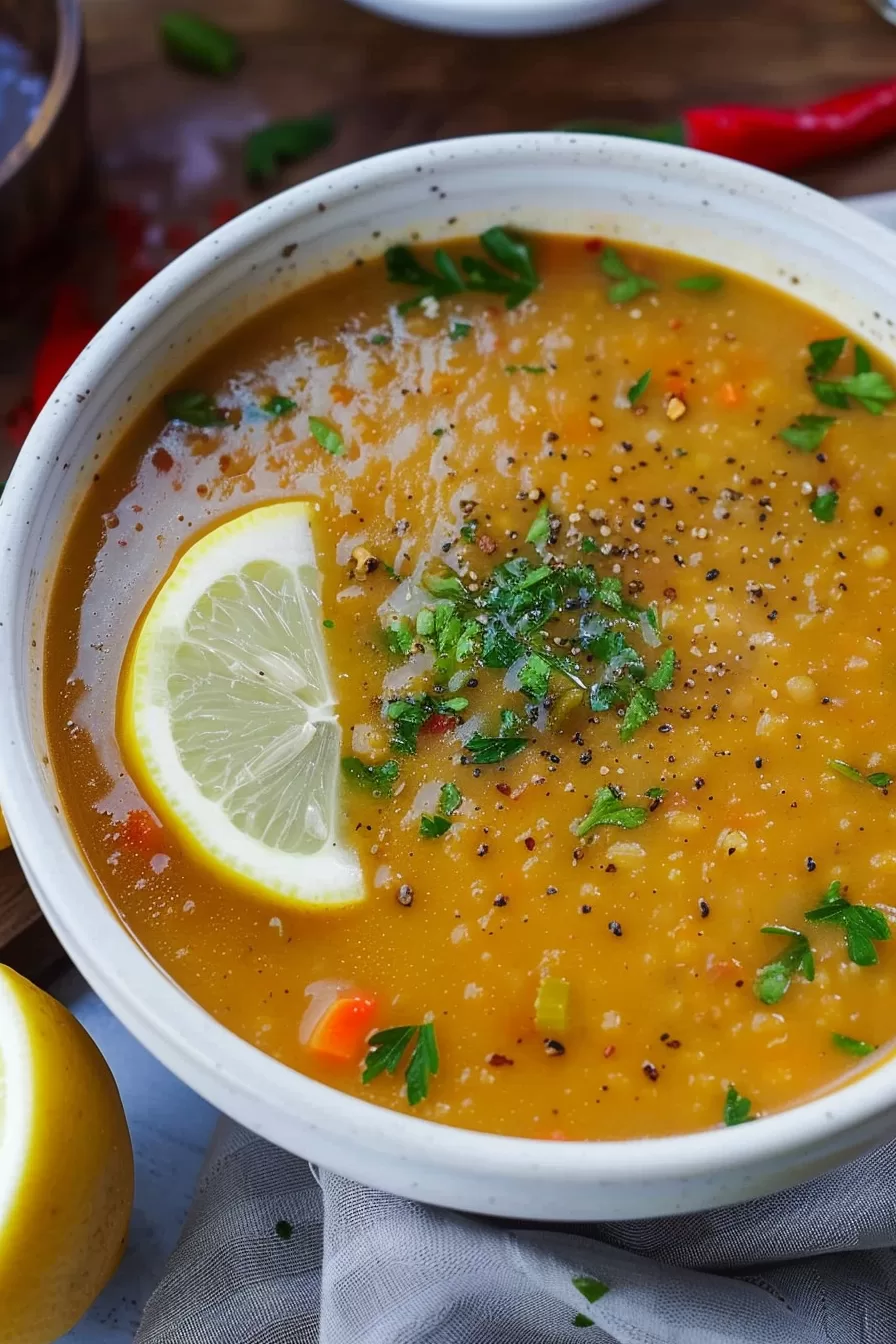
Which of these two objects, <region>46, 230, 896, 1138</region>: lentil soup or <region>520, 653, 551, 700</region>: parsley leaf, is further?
<region>520, 653, 551, 700</region>: parsley leaf

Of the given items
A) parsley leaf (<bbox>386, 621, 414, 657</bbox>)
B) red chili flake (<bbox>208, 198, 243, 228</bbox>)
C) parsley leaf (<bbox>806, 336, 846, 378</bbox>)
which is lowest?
parsley leaf (<bbox>386, 621, 414, 657</bbox>)

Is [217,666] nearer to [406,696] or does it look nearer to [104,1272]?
[406,696]

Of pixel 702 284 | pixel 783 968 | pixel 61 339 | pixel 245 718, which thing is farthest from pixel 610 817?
pixel 61 339

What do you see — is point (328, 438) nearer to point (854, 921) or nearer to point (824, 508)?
point (824, 508)

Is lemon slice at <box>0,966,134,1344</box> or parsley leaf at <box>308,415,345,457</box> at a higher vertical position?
parsley leaf at <box>308,415,345,457</box>

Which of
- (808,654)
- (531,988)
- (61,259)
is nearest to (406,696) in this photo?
(531,988)

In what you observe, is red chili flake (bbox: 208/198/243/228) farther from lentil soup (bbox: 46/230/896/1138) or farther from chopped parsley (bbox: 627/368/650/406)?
chopped parsley (bbox: 627/368/650/406)

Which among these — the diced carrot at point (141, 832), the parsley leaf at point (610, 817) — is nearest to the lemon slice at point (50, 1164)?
the diced carrot at point (141, 832)

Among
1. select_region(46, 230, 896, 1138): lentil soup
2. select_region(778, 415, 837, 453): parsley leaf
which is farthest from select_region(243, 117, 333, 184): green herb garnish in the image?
select_region(778, 415, 837, 453): parsley leaf
